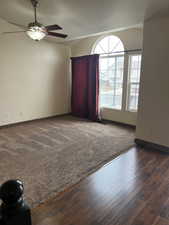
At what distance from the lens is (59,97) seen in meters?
5.77

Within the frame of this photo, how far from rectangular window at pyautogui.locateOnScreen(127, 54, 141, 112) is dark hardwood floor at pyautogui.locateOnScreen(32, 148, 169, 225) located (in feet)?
7.58

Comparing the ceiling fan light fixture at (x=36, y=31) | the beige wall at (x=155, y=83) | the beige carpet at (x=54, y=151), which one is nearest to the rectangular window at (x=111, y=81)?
the beige carpet at (x=54, y=151)

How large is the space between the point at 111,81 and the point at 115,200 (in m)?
3.72

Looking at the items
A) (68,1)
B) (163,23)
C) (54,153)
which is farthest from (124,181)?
(68,1)

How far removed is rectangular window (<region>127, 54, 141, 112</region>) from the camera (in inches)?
173

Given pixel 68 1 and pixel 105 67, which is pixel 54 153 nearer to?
pixel 68 1

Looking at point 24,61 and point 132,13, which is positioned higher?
point 132,13

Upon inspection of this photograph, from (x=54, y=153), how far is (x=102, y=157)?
86 centimetres

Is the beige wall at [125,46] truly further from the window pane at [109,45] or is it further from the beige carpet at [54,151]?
the beige carpet at [54,151]

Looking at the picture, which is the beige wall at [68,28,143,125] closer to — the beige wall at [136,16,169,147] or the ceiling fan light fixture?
the beige wall at [136,16,169,147]

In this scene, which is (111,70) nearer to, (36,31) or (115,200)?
(36,31)

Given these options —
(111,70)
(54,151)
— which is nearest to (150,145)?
(54,151)

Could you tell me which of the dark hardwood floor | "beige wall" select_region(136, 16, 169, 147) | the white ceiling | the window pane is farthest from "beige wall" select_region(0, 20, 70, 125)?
the dark hardwood floor

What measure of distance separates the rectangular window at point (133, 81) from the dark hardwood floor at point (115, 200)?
7.58 feet
